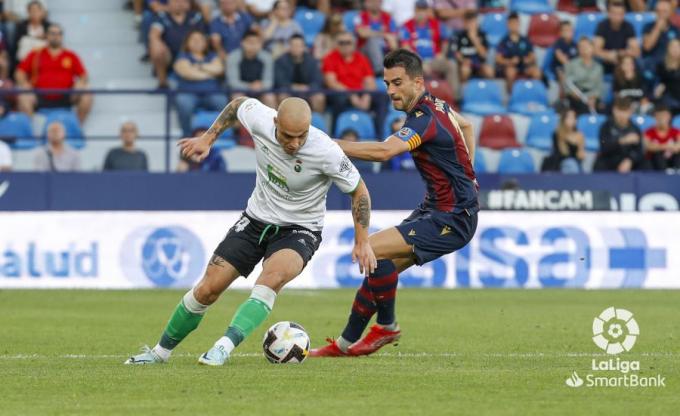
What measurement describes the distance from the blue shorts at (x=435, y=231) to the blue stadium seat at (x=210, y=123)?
10.4 meters

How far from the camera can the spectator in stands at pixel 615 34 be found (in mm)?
23448

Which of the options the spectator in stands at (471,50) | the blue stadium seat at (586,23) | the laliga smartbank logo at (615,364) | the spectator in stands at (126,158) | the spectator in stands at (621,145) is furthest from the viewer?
the blue stadium seat at (586,23)

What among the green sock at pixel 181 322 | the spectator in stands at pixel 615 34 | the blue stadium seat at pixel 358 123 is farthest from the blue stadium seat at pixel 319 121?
the green sock at pixel 181 322

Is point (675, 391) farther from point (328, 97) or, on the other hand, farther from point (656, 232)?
point (328, 97)

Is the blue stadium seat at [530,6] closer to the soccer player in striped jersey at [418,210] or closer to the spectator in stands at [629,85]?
the spectator in stands at [629,85]

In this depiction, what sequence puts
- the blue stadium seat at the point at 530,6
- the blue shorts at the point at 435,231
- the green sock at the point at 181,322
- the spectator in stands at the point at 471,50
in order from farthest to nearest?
the blue stadium seat at the point at 530,6 → the spectator in stands at the point at 471,50 → the blue shorts at the point at 435,231 → the green sock at the point at 181,322

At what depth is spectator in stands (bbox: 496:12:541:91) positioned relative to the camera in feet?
75.9

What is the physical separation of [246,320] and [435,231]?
6.41 ft

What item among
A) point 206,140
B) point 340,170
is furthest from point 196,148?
point 340,170

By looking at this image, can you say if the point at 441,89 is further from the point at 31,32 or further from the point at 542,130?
the point at 31,32

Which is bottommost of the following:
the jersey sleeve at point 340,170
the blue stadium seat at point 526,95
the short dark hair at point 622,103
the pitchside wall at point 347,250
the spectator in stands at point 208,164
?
the pitchside wall at point 347,250

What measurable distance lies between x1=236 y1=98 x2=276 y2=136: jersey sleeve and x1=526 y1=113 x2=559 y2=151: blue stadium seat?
1267 centimetres

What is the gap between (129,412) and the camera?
752 cm

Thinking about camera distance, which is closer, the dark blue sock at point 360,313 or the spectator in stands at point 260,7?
the dark blue sock at point 360,313
